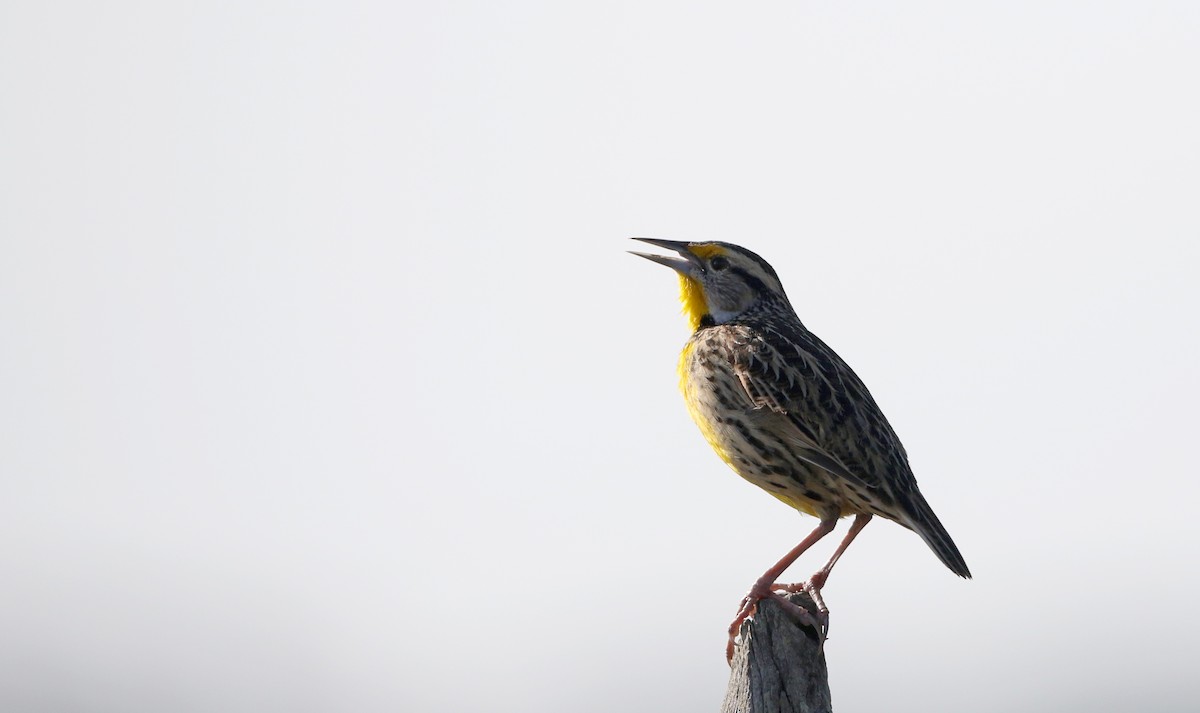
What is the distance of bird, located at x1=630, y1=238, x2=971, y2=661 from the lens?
1102 centimetres

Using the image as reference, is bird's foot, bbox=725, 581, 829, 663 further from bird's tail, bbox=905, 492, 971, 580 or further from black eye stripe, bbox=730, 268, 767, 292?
black eye stripe, bbox=730, 268, 767, 292

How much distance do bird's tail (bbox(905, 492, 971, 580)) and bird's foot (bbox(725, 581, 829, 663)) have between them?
2.93ft

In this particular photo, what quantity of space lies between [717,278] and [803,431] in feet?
5.15

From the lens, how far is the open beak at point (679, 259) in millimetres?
12500

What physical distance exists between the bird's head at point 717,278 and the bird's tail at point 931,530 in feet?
6.04

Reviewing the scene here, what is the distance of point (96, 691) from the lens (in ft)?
463

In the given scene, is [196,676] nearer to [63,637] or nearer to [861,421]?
[63,637]

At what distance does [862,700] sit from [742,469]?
534 feet

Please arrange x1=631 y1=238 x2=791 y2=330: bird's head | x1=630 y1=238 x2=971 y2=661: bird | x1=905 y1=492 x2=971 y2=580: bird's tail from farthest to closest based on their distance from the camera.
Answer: x1=631 y1=238 x2=791 y2=330: bird's head < x1=630 y1=238 x2=971 y2=661: bird < x1=905 y1=492 x2=971 y2=580: bird's tail

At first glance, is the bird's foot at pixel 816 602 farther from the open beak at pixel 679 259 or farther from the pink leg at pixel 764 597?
the open beak at pixel 679 259

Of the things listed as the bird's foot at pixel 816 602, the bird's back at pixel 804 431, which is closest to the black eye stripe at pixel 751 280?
the bird's back at pixel 804 431

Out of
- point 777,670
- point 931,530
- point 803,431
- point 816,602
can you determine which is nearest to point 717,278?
point 803,431

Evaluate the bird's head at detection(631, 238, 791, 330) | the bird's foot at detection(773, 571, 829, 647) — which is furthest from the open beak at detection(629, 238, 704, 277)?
the bird's foot at detection(773, 571, 829, 647)

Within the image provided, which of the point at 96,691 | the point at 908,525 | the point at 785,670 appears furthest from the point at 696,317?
the point at 96,691
